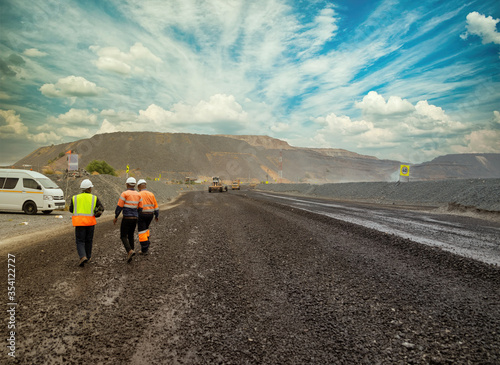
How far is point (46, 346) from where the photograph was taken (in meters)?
3.18

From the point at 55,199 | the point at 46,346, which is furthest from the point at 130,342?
the point at 55,199

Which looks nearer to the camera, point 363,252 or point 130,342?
point 130,342

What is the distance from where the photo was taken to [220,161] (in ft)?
407

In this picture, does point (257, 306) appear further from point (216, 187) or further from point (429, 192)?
point (216, 187)

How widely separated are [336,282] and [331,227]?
6228 millimetres

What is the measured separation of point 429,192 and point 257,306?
2736cm

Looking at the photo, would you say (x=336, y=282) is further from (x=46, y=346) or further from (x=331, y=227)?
(x=331, y=227)

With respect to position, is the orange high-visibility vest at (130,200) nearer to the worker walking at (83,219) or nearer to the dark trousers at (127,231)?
the dark trousers at (127,231)

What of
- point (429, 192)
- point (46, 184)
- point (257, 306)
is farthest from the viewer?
point (429, 192)

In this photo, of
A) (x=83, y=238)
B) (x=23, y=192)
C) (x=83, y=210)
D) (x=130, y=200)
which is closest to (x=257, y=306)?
(x=130, y=200)

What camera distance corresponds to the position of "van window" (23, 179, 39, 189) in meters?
15.1

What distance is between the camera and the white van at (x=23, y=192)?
49.2ft

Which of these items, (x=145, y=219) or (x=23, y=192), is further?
(x=23, y=192)

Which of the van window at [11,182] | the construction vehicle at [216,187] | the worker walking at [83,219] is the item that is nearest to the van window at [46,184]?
the van window at [11,182]
